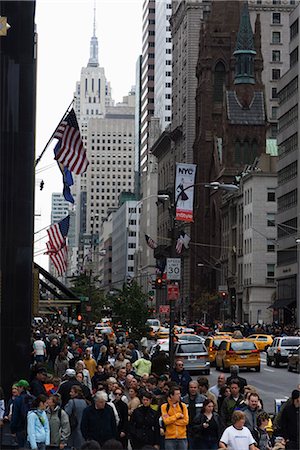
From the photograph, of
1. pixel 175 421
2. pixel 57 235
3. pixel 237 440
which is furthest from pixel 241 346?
pixel 237 440

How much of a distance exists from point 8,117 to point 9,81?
0.87m

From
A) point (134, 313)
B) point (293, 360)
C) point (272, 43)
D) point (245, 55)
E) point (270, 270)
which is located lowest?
point (293, 360)

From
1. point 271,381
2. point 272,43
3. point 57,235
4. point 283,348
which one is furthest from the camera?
point 272,43

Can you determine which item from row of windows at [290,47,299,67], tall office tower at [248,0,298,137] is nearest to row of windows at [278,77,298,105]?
row of windows at [290,47,299,67]

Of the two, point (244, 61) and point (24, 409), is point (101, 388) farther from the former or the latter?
point (244, 61)

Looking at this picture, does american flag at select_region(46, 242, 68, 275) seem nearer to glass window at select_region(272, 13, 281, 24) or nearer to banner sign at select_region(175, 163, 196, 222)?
banner sign at select_region(175, 163, 196, 222)

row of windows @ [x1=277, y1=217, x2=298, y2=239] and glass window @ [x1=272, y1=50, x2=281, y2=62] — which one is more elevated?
glass window @ [x1=272, y1=50, x2=281, y2=62]

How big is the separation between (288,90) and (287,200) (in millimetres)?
9186

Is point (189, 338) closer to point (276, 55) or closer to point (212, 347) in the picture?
point (212, 347)

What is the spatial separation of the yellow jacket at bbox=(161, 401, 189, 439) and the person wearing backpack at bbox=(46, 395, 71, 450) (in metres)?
1.77

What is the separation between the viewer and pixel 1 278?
27781 millimetres

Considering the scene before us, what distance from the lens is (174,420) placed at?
→ 659 inches

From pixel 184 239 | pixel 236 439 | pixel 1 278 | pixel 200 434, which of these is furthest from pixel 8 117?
pixel 184 239

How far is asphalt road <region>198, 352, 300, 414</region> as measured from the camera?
35066mm
